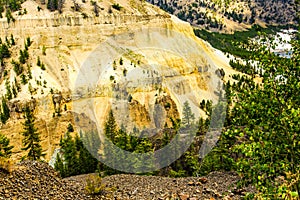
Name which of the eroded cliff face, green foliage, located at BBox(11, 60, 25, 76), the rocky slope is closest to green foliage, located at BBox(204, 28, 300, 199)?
the rocky slope

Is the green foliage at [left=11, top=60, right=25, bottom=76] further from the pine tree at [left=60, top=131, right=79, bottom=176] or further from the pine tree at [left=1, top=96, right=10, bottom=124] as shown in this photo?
the pine tree at [left=60, top=131, right=79, bottom=176]

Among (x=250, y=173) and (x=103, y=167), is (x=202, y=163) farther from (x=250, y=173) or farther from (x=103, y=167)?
(x=250, y=173)

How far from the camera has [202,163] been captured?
35.7 meters

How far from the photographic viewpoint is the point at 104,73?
2414 inches

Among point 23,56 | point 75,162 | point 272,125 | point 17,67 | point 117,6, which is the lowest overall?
point 75,162

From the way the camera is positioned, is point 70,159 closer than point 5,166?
No

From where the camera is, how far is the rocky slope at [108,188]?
20016 millimetres

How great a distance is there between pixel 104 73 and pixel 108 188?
130ft

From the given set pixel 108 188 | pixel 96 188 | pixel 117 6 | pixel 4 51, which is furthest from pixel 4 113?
pixel 117 6

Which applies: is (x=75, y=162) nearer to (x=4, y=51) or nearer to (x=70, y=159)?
(x=70, y=159)

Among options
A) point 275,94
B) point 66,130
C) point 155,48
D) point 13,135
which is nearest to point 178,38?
point 155,48

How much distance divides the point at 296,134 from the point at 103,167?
32561 millimetres

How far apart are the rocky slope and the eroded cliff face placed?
28256mm

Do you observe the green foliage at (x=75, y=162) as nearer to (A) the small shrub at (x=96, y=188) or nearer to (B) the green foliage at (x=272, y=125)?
(A) the small shrub at (x=96, y=188)
